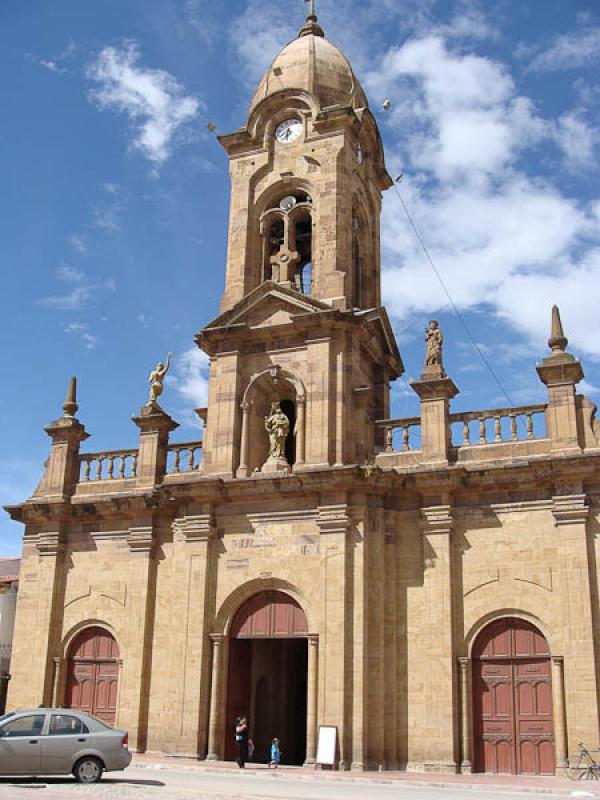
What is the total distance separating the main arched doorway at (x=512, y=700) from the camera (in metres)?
22.4

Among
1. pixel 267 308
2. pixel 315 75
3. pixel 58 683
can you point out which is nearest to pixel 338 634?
pixel 58 683

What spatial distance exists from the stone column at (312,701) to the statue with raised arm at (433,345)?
8097 millimetres

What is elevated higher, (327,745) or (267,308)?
(267,308)

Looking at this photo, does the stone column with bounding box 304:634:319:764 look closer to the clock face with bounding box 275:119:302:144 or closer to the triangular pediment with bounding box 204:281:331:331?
the triangular pediment with bounding box 204:281:331:331

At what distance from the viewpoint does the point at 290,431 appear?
2842 centimetres

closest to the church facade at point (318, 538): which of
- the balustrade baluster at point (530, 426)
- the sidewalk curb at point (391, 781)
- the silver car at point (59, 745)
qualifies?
the balustrade baluster at point (530, 426)

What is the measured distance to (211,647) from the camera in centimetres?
2538

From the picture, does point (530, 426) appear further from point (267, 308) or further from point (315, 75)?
point (315, 75)

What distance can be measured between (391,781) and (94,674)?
10378 millimetres

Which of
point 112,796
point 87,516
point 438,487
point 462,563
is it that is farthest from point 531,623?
point 87,516

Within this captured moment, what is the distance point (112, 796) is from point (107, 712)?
40.7 feet

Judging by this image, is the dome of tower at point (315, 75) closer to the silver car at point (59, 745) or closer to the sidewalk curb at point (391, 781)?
the sidewalk curb at point (391, 781)

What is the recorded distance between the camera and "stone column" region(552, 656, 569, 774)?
21703mm

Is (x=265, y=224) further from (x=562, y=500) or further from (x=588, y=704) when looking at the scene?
(x=588, y=704)
